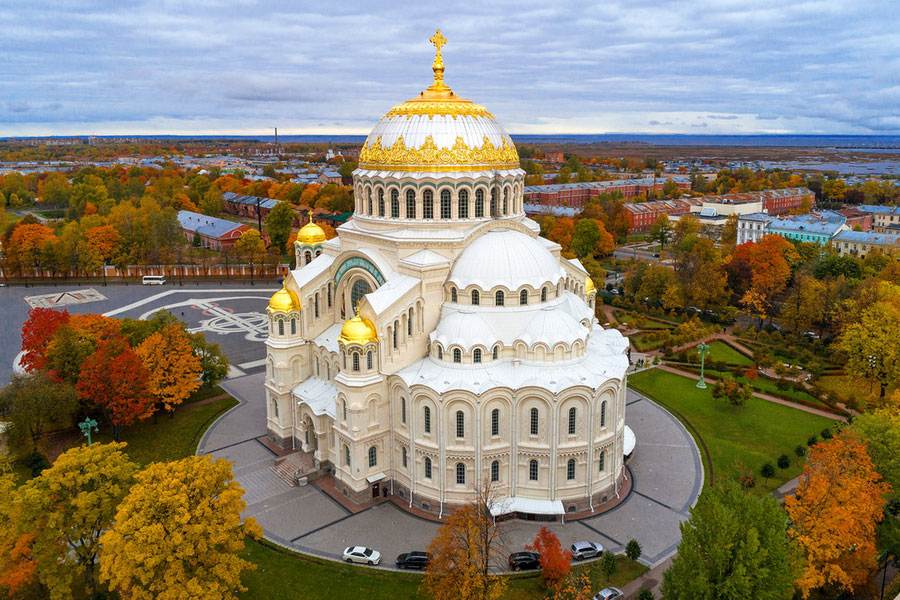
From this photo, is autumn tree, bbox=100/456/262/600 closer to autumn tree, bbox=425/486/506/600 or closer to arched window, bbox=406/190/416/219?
autumn tree, bbox=425/486/506/600

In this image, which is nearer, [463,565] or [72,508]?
[463,565]

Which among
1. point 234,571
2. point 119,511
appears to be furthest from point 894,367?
point 119,511

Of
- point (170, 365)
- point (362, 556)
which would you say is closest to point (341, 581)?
point (362, 556)

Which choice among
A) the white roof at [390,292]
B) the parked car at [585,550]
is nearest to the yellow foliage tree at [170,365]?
the white roof at [390,292]

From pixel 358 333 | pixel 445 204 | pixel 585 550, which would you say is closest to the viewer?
pixel 585 550

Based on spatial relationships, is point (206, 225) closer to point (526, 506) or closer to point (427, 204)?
point (427, 204)

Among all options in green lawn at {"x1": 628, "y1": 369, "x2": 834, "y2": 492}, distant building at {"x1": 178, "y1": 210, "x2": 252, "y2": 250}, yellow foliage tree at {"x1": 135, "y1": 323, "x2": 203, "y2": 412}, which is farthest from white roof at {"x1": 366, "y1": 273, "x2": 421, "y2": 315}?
distant building at {"x1": 178, "y1": 210, "x2": 252, "y2": 250}
